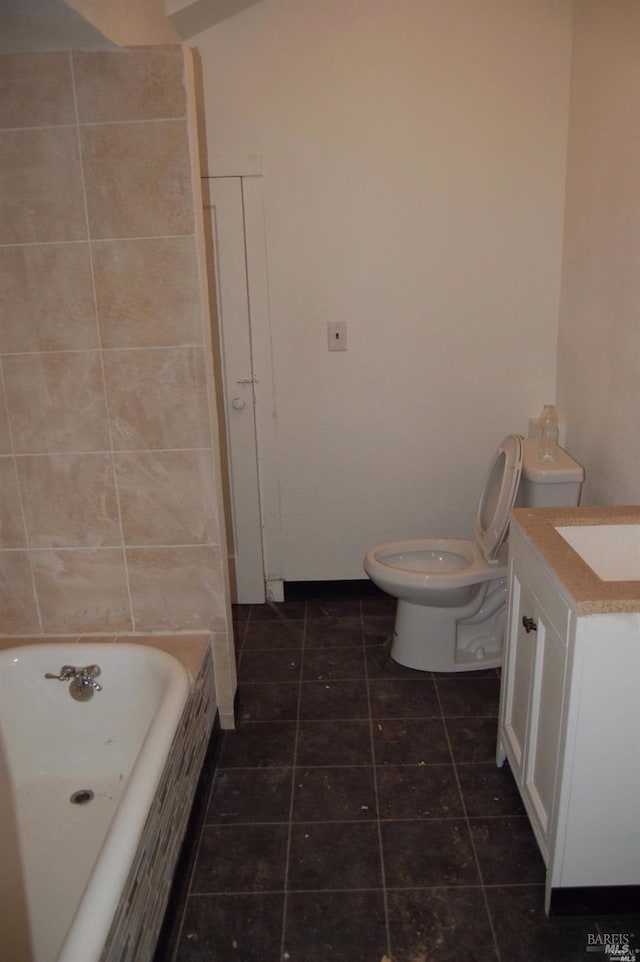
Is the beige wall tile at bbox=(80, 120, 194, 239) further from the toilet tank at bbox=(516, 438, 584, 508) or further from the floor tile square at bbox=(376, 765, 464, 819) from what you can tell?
the floor tile square at bbox=(376, 765, 464, 819)

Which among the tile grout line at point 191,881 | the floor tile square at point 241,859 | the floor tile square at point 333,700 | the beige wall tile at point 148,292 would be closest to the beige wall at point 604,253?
the floor tile square at point 333,700

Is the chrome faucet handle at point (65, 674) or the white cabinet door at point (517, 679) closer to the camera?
the white cabinet door at point (517, 679)

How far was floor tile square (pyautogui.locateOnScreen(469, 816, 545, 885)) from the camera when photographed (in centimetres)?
170

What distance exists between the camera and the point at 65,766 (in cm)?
197

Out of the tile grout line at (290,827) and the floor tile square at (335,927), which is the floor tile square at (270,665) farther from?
the floor tile square at (335,927)

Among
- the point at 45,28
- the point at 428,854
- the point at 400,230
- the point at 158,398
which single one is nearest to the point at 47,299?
the point at 158,398

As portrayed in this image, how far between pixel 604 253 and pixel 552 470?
2.42ft

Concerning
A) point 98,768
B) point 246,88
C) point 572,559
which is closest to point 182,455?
point 98,768

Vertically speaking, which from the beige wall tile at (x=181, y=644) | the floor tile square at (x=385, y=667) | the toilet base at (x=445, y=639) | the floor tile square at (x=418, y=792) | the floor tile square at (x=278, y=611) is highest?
the beige wall tile at (x=181, y=644)

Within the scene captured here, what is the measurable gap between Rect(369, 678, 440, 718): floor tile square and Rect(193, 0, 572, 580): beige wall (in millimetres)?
788

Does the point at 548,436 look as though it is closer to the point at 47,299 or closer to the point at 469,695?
the point at 469,695

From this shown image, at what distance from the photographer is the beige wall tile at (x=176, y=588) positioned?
211 centimetres

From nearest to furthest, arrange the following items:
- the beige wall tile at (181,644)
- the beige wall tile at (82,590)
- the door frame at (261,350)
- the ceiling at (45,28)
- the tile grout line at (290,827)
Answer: the ceiling at (45,28) → the tile grout line at (290,827) → the beige wall tile at (181,644) → the beige wall tile at (82,590) → the door frame at (261,350)

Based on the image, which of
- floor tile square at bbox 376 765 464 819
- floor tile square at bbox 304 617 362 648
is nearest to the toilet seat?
floor tile square at bbox 304 617 362 648
